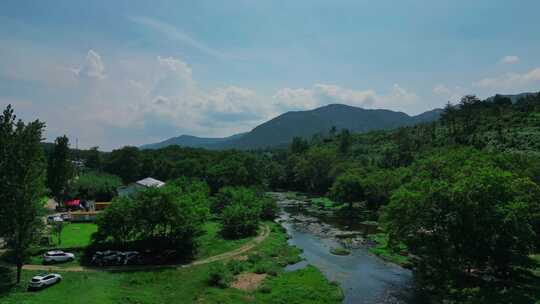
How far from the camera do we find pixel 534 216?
35312mm

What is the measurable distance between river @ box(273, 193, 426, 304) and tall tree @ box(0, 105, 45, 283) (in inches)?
1085

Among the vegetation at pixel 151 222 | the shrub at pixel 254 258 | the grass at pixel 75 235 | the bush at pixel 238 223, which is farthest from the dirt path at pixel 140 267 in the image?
the bush at pixel 238 223

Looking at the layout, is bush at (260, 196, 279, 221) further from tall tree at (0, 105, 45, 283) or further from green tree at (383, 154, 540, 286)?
tall tree at (0, 105, 45, 283)

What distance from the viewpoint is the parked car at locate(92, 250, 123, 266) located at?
41.0 meters

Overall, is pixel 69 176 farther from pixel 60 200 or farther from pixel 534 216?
pixel 534 216

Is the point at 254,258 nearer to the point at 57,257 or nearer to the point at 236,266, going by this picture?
the point at 236,266

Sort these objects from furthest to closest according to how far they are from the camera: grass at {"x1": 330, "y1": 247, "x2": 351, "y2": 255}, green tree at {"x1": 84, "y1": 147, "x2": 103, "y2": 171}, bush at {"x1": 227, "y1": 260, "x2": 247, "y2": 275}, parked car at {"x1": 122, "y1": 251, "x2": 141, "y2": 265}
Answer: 1. green tree at {"x1": 84, "y1": 147, "x2": 103, "y2": 171}
2. grass at {"x1": 330, "y1": 247, "x2": 351, "y2": 255}
3. parked car at {"x1": 122, "y1": 251, "x2": 141, "y2": 265}
4. bush at {"x1": 227, "y1": 260, "x2": 247, "y2": 275}

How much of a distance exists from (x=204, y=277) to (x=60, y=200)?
5673 centimetres

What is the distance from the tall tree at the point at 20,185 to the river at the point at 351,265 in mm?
27572

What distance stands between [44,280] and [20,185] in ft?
29.2

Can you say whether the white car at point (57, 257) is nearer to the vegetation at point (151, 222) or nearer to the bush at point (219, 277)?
the vegetation at point (151, 222)

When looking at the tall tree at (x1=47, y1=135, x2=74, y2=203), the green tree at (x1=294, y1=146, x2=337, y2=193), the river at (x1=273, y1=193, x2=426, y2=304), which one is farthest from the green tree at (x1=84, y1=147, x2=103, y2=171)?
the river at (x1=273, y1=193, x2=426, y2=304)

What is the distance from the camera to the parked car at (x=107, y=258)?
1615 inches

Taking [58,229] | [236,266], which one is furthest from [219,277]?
[58,229]
